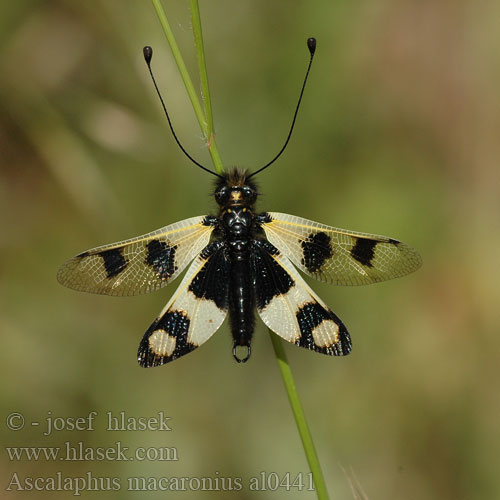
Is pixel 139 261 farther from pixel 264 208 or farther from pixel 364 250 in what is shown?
pixel 264 208

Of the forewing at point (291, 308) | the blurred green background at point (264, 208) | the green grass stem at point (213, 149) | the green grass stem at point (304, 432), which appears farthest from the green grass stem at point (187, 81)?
the blurred green background at point (264, 208)

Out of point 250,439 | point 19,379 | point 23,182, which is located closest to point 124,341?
point 19,379

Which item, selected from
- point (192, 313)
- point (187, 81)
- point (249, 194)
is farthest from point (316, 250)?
point (187, 81)

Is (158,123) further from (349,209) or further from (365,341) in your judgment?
(365,341)

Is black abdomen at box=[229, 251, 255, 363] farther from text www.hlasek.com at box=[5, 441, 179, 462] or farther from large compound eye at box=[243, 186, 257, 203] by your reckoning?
text www.hlasek.com at box=[5, 441, 179, 462]

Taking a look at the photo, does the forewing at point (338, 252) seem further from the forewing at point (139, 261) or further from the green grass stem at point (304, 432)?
the green grass stem at point (304, 432)
